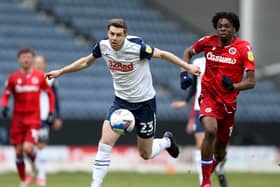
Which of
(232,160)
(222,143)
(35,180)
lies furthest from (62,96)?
(222,143)

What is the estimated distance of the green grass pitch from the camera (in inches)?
645

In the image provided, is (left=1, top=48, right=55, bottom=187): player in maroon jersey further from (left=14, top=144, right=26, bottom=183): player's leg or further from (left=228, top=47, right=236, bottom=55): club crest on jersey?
(left=228, top=47, right=236, bottom=55): club crest on jersey

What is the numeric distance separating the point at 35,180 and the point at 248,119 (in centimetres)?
791

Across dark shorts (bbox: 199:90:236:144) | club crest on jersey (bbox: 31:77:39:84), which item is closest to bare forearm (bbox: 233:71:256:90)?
dark shorts (bbox: 199:90:236:144)

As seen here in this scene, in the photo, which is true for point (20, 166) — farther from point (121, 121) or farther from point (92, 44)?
point (92, 44)

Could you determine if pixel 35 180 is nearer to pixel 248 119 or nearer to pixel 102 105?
pixel 102 105

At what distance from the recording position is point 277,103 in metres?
26.2

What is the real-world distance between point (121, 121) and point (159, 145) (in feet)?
5.36

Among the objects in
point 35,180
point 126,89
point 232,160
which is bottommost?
point 232,160

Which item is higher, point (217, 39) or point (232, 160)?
point (217, 39)

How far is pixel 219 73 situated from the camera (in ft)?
39.9

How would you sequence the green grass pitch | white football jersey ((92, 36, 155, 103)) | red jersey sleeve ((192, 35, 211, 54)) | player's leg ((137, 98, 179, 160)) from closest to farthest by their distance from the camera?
white football jersey ((92, 36, 155, 103))
player's leg ((137, 98, 179, 160))
red jersey sleeve ((192, 35, 211, 54))
the green grass pitch

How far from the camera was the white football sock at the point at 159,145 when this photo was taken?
41.9 ft

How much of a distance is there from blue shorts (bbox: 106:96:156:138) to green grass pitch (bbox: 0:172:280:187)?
145 inches
